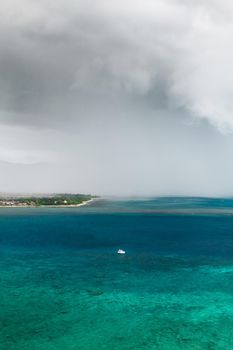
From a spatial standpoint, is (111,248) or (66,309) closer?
(66,309)

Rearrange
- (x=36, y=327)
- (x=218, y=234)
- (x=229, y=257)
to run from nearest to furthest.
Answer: (x=36, y=327), (x=229, y=257), (x=218, y=234)

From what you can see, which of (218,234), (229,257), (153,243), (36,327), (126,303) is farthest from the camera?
(218,234)

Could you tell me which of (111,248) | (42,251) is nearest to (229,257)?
(111,248)

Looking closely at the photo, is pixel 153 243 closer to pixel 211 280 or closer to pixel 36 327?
pixel 211 280

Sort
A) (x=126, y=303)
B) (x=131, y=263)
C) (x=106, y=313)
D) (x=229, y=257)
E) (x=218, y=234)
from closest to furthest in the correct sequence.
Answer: (x=106, y=313)
(x=126, y=303)
(x=131, y=263)
(x=229, y=257)
(x=218, y=234)

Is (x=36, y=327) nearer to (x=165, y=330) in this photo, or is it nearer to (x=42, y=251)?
Result: (x=165, y=330)


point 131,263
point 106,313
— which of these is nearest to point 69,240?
point 131,263
